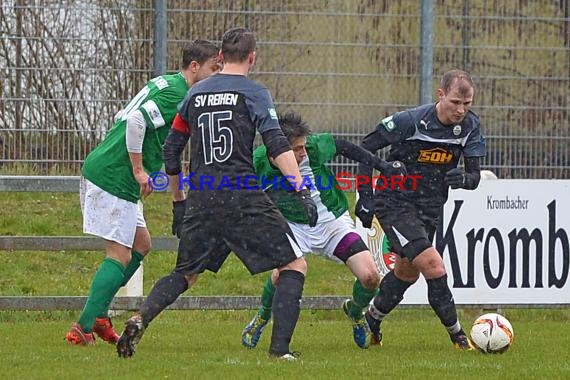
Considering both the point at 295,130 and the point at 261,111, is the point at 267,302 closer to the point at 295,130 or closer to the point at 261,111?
the point at 295,130

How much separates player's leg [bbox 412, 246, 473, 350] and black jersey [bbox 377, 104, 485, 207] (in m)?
0.45

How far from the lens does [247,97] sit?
7.63 meters

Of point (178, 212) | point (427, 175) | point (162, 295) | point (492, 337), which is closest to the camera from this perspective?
point (162, 295)

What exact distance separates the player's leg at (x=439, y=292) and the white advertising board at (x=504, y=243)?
8.11 feet

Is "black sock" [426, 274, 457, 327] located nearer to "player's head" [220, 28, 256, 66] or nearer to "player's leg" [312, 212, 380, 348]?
"player's leg" [312, 212, 380, 348]

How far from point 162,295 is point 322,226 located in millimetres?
1849

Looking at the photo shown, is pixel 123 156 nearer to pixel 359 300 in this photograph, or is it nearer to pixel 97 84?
pixel 359 300

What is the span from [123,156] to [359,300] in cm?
→ 199

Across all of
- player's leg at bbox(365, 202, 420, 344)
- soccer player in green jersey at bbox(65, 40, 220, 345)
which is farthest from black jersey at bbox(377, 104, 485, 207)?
soccer player in green jersey at bbox(65, 40, 220, 345)

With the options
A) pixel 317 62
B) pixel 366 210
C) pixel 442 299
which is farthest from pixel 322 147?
pixel 317 62

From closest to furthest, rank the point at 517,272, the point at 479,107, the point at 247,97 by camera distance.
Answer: the point at 247,97
the point at 517,272
the point at 479,107

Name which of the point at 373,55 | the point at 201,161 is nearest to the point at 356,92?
the point at 373,55

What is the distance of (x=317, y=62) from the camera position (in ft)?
42.3

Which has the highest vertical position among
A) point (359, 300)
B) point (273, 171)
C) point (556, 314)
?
point (273, 171)
